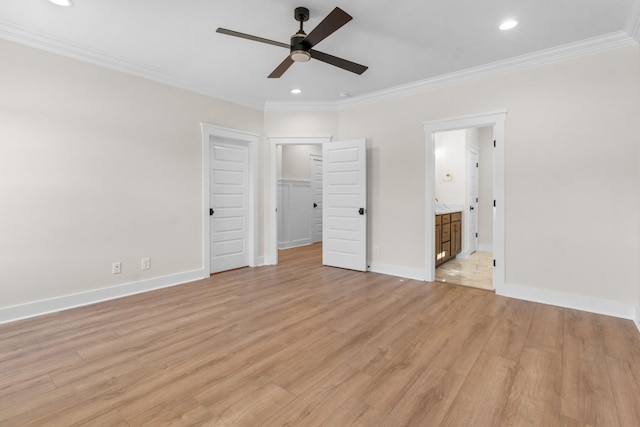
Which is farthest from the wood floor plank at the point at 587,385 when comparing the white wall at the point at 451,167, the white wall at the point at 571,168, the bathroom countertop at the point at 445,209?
the white wall at the point at 451,167

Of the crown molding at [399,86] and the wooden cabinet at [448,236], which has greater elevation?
the crown molding at [399,86]

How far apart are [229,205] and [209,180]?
0.55m

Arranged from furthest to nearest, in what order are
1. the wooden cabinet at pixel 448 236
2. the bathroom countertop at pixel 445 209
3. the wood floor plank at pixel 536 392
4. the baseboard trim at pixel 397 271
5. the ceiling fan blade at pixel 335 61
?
the bathroom countertop at pixel 445 209 → the wooden cabinet at pixel 448 236 → the baseboard trim at pixel 397 271 → the ceiling fan blade at pixel 335 61 → the wood floor plank at pixel 536 392

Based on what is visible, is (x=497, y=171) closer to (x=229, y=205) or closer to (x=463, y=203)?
(x=463, y=203)

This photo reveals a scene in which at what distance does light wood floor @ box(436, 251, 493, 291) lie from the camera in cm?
418

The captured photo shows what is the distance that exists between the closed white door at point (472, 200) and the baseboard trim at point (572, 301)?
2646 mm

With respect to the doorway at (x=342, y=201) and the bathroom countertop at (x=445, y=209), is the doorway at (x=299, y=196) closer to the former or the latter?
the doorway at (x=342, y=201)

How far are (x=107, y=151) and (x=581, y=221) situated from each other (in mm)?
5166

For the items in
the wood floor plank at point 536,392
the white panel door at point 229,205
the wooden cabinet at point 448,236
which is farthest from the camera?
the wooden cabinet at point 448,236

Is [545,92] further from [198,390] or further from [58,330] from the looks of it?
[58,330]

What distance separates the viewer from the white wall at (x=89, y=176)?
2.91 meters

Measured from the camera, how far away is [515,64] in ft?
11.4

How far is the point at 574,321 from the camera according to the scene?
2.87m

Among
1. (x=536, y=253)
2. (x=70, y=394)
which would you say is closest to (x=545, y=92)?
(x=536, y=253)
